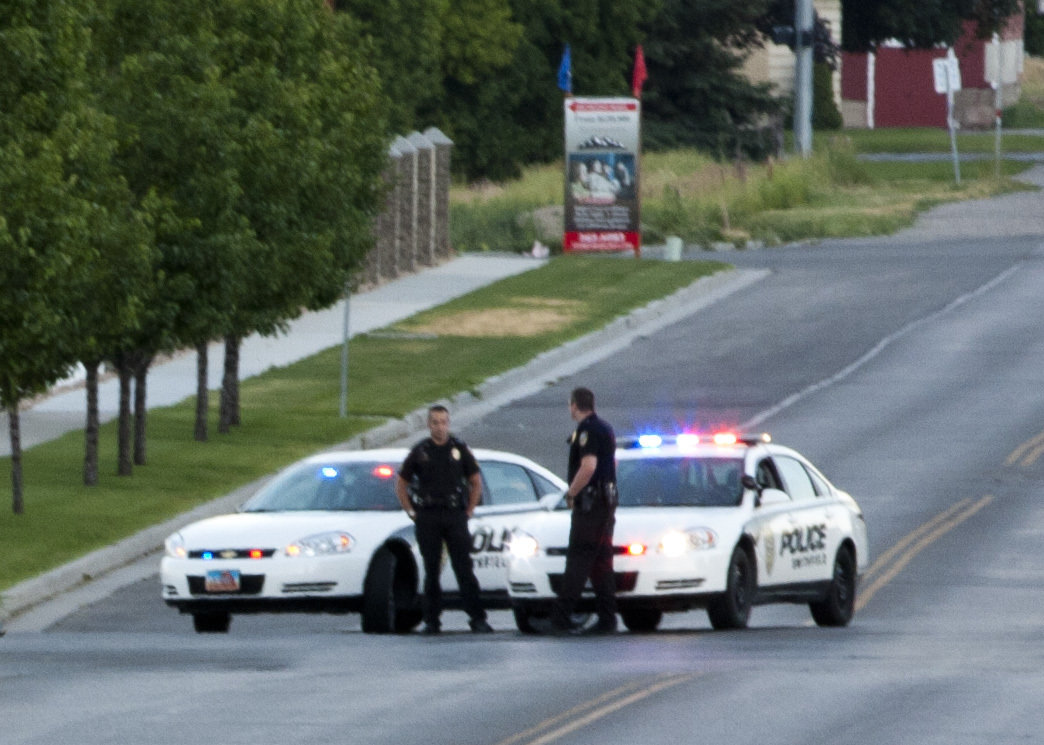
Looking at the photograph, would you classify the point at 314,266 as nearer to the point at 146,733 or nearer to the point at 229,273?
the point at 229,273

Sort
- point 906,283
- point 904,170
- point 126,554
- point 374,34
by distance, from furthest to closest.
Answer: point 904,170, point 374,34, point 906,283, point 126,554

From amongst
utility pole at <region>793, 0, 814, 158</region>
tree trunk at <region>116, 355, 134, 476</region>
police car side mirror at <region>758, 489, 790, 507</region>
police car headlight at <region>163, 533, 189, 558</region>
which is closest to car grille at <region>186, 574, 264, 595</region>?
police car headlight at <region>163, 533, 189, 558</region>

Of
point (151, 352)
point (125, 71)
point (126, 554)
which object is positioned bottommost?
point (126, 554)

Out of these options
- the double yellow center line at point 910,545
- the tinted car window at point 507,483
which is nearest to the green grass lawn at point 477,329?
the tinted car window at point 507,483

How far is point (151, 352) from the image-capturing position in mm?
24953

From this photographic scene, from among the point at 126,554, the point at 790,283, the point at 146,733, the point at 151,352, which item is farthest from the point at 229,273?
the point at 790,283

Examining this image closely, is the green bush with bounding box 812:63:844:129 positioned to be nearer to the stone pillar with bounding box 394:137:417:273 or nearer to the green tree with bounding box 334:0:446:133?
the green tree with bounding box 334:0:446:133

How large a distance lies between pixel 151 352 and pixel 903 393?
A: 37.3ft

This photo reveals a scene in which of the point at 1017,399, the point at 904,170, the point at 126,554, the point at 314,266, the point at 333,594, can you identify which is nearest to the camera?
the point at 333,594

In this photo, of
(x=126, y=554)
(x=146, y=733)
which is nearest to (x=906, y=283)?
(x=126, y=554)

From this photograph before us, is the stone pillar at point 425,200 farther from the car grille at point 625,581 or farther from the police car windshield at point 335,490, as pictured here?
the car grille at point 625,581

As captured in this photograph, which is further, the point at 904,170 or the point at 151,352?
the point at 904,170

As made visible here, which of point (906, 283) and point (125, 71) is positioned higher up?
point (125, 71)

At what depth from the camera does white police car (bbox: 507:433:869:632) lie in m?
15.9
